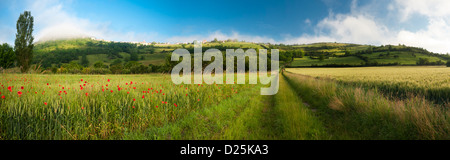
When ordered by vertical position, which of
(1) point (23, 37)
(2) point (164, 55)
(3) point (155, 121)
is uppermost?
(2) point (164, 55)

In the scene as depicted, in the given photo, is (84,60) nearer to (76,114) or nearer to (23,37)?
(23,37)

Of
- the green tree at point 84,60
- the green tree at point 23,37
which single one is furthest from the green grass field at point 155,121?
the green tree at point 84,60

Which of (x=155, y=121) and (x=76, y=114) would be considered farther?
(x=155, y=121)

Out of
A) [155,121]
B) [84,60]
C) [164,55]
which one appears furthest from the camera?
[164,55]

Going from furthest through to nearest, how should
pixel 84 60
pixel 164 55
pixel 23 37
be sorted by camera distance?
pixel 164 55 → pixel 84 60 → pixel 23 37

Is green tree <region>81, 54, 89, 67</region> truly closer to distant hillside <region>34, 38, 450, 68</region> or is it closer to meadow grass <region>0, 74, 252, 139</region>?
distant hillside <region>34, 38, 450, 68</region>

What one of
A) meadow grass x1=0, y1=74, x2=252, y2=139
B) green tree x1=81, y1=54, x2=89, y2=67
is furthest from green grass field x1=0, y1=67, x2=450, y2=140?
green tree x1=81, y1=54, x2=89, y2=67

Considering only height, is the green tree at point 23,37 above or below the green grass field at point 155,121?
above

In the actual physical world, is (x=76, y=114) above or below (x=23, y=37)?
below

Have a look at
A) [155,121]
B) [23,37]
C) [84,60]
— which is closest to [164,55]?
[84,60]

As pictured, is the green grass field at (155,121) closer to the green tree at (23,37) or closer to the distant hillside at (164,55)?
the green tree at (23,37)

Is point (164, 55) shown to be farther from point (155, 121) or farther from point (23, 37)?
point (155, 121)

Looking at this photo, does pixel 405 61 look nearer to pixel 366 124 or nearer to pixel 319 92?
pixel 319 92

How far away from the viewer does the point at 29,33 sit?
21.0 meters
